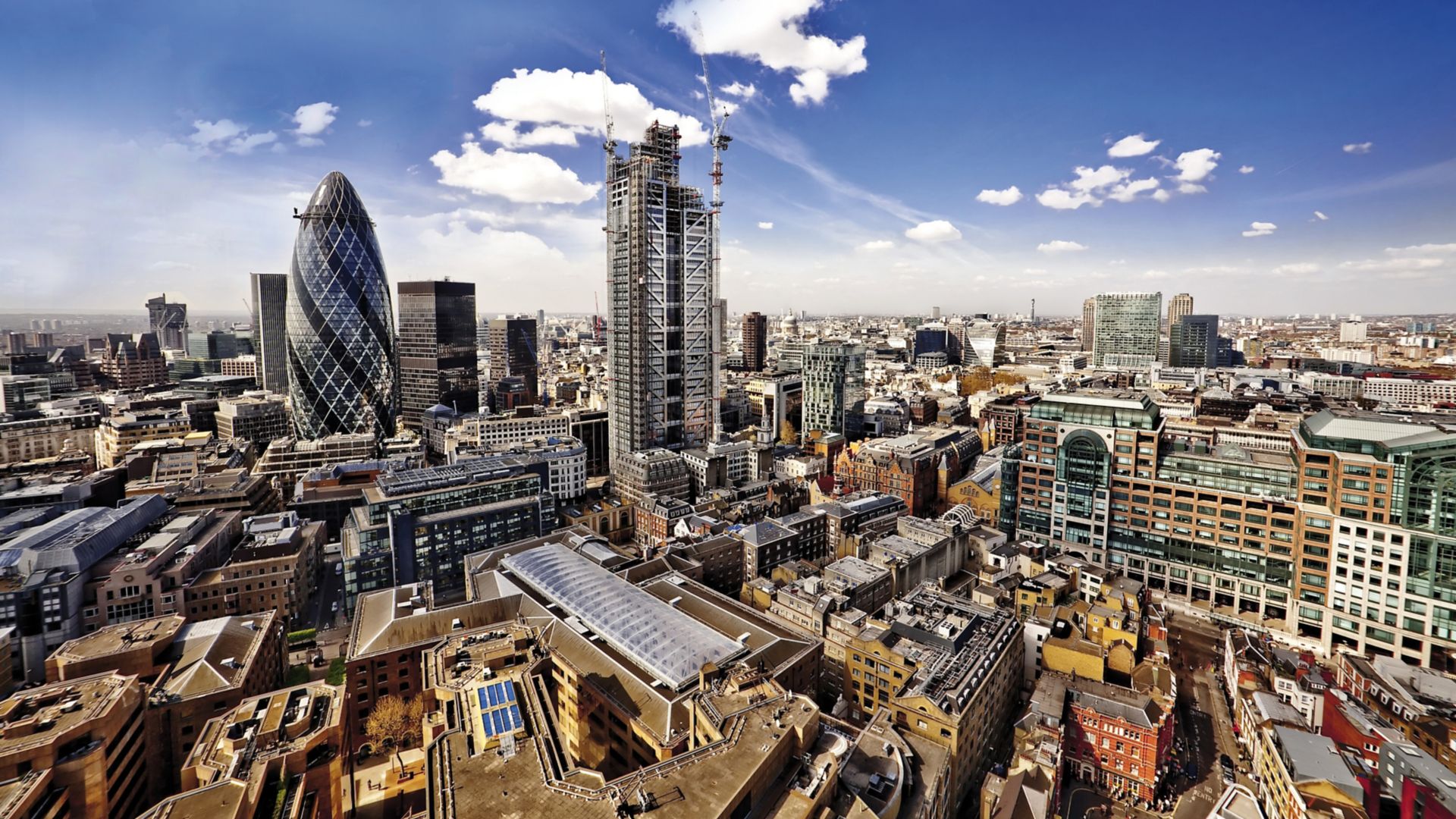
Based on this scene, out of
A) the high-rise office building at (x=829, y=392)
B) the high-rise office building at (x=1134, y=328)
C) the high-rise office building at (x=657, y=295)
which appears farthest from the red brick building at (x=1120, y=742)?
the high-rise office building at (x=1134, y=328)

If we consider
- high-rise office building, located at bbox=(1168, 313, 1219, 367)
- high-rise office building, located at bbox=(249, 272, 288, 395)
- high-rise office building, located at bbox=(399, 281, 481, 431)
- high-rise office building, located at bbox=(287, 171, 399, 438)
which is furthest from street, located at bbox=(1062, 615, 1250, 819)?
high-rise office building, located at bbox=(249, 272, 288, 395)

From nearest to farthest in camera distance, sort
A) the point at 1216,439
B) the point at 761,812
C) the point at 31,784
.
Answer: the point at 761,812 < the point at 31,784 < the point at 1216,439

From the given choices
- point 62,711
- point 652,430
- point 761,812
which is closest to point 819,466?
point 652,430

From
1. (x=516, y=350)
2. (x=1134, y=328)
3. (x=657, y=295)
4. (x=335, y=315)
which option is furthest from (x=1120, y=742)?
(x=1134, y=328)

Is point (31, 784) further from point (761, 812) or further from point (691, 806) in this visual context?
point (761, 812)

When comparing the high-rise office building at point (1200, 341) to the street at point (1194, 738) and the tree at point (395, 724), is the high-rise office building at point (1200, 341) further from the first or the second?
the tree at point (395, 724)

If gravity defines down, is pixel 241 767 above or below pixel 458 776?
below
